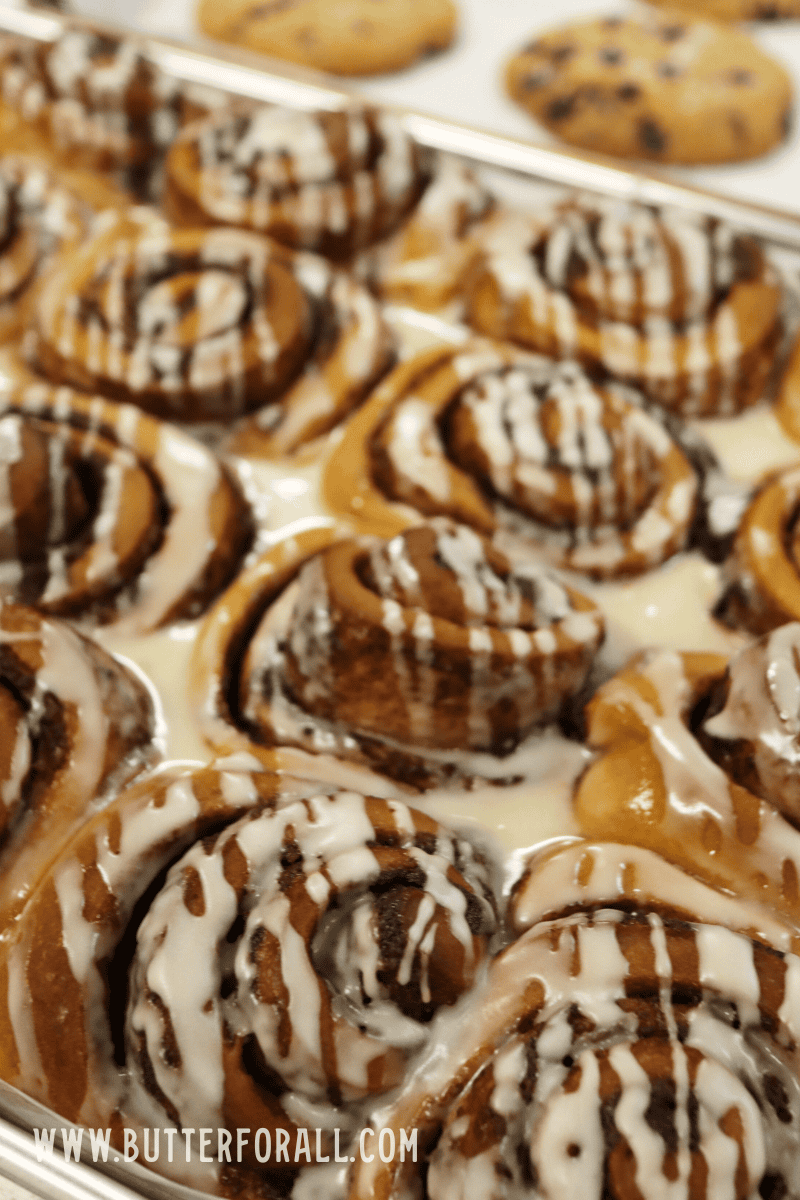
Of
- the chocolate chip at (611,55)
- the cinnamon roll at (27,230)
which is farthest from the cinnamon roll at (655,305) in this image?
the chocolate chip at (611,55)

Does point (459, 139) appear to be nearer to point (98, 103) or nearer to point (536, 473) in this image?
point (98, 103)

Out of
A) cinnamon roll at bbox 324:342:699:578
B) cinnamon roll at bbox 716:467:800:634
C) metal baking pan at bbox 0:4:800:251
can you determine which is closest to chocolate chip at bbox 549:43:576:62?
metal baking pan at bbox 0:4:800:251

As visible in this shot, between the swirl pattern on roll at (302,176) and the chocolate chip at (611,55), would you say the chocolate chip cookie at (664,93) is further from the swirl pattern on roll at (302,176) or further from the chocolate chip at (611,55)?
the swirl pattern on roll at (302,176)

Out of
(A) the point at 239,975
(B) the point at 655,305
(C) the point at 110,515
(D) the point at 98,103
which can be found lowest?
(A) the point at 239,975

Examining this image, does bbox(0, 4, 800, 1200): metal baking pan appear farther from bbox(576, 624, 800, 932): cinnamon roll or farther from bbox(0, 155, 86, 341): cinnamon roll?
bbox(576, 624, 800, 932): cinnamon roll

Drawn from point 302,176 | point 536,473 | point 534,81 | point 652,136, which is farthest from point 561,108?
point 536,473
